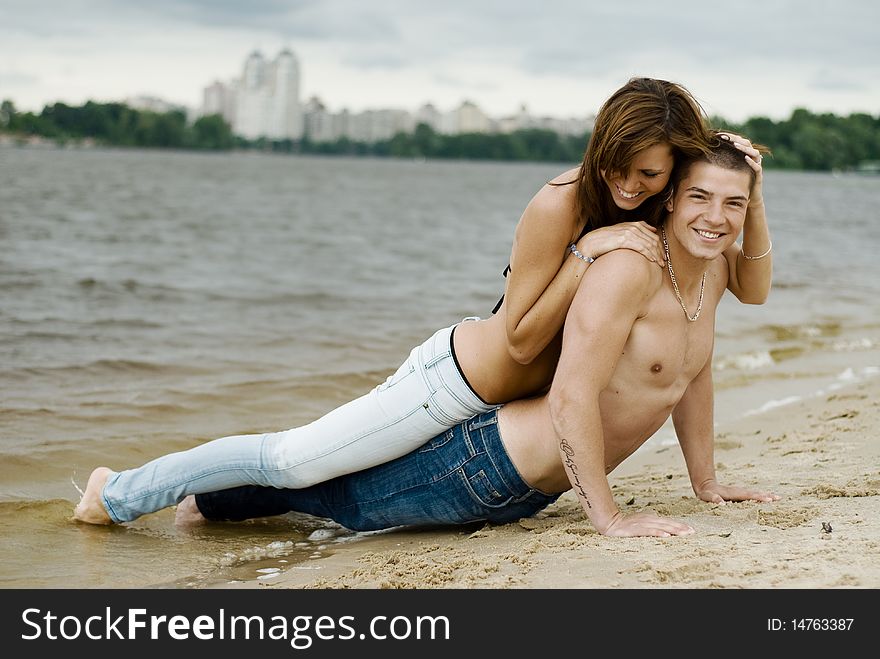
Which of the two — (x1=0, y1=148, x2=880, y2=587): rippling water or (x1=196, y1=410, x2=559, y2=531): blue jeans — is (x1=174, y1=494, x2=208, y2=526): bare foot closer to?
(x1=0, y1=148, x2=880, y2=587): rippling water

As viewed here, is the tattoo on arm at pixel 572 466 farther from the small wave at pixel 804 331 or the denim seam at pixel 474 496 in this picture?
the small wave at pixel 804 331

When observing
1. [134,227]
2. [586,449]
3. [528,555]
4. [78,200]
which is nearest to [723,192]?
[586,449]

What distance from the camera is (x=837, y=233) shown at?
3059 centimetres

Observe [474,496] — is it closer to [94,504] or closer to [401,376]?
[401,376]

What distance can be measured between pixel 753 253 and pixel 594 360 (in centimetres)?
106

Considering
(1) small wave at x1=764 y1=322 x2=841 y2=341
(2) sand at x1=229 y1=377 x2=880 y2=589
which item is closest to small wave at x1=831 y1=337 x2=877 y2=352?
(1) small wave at x1=764 y1=322 x2=841 y2=341

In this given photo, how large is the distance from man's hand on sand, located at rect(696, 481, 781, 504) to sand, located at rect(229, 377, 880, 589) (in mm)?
52

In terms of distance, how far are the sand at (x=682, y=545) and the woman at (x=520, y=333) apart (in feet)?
1.63

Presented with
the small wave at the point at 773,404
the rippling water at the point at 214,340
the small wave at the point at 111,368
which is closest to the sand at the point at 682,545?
the rippling water at the point at 214,340

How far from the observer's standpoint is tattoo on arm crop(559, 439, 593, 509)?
13.1 ft

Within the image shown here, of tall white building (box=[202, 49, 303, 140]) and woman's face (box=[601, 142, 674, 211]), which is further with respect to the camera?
tall white building (box=[202, 49, 303, 140])

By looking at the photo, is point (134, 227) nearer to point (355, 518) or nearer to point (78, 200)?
point (78, 200)

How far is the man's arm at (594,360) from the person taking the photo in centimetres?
386
